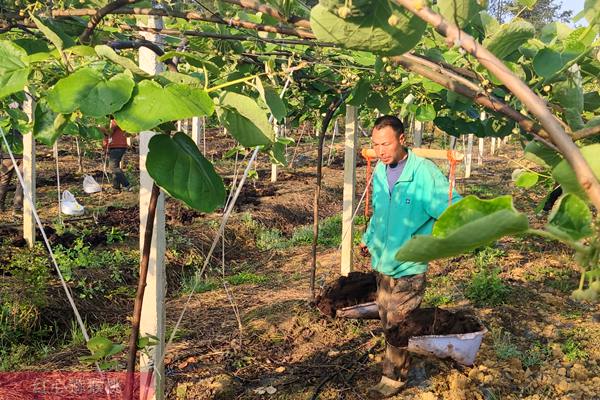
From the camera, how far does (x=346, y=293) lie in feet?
13.1

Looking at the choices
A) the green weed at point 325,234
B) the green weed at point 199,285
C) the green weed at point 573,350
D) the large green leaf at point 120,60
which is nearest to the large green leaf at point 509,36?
the large green leaf at point 120,60

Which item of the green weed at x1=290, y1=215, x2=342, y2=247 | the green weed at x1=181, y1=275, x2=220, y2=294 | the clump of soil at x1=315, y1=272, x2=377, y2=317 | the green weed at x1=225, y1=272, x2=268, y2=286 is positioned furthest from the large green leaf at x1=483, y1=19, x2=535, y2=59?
the green weed at x1=290, y1=215, x2=342, y2=247

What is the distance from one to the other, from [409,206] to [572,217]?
2.59 metres

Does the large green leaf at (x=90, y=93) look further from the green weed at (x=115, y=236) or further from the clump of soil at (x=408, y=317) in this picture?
the green weed at (x=115, y=236)

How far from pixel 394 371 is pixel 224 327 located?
1.43 m

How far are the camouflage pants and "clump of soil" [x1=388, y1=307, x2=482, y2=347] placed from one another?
37mm

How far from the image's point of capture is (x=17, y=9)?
1599 mm

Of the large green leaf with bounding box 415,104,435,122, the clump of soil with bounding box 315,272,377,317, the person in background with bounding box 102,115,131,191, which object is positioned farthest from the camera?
the person in background with bounding box 102,115,131,191

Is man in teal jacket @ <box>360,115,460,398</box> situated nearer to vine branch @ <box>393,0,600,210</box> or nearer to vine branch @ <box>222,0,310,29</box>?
vine branch @ <box>222,0,310,29</box>

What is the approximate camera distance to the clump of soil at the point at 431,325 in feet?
10.1

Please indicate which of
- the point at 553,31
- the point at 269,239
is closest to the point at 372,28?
the point at 553,31

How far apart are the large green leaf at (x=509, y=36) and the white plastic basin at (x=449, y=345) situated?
8.27ft

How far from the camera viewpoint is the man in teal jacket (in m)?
2.97

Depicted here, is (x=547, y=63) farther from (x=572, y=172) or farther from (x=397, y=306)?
(x=397, y=306)
